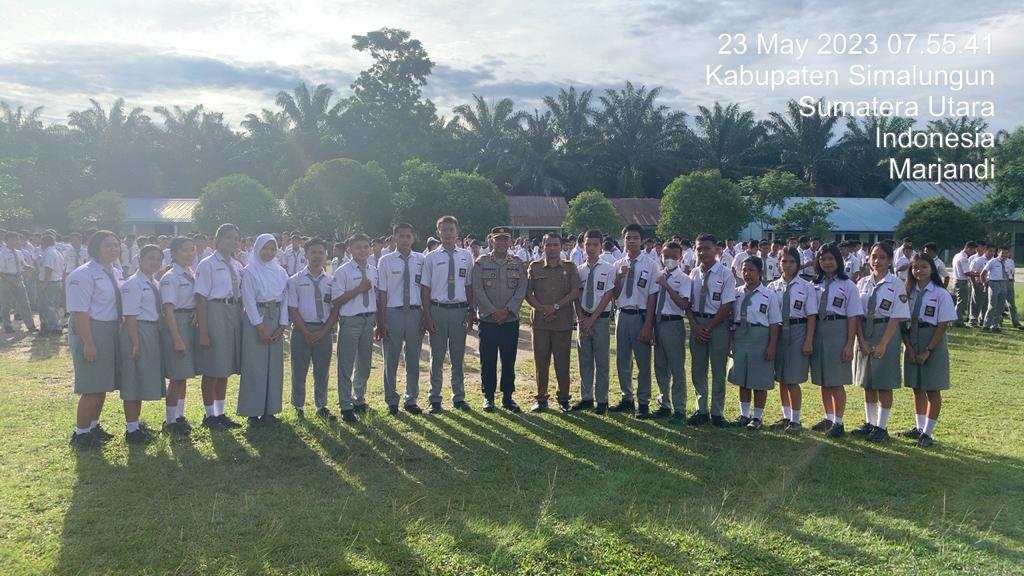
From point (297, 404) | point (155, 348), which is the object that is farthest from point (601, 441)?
point (155, 348)

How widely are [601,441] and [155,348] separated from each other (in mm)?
3986

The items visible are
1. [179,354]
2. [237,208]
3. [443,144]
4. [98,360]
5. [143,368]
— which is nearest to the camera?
[98,360]

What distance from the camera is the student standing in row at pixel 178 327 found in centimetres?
607

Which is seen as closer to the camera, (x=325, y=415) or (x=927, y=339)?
(x=927, y=339)

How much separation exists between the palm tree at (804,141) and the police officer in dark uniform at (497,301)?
41394 mm

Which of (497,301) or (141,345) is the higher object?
(497,301)

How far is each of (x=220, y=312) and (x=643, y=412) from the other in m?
4.17

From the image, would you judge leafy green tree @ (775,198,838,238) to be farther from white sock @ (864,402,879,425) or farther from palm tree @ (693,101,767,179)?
white sock @ (864,402,879,425)

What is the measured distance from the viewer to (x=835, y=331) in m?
6.40

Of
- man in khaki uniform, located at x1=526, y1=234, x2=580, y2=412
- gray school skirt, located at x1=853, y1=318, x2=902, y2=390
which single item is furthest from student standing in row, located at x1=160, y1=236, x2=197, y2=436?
gray school skirt, located at x1=853, y1=318, x2=902, y2=390

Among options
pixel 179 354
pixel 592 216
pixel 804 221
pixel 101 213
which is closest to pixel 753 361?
pixel 179 354

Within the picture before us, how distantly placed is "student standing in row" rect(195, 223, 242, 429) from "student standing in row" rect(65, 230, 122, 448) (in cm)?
66

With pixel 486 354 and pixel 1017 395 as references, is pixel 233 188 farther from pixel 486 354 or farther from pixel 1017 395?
pixel 1017 395

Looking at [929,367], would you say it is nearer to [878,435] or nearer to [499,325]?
[878,435]
